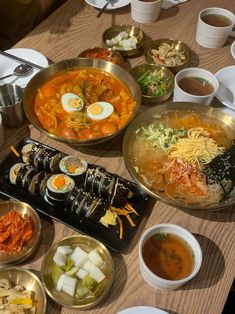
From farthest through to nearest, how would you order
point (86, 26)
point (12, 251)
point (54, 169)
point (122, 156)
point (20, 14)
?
point (20, 14) < point (86, 26) < point (122, 156) < point (54, 169) < point (12, 251)

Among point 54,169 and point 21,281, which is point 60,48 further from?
point 21,281

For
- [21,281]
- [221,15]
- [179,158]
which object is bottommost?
[21,281]

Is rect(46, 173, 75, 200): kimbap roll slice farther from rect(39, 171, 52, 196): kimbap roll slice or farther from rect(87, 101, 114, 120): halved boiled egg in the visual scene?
rect(87, 101, 114, 120): halved boiled egg

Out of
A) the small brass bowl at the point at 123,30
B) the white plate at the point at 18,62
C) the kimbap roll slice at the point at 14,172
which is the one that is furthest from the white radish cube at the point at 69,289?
the small brass bowl at the point at 123,30

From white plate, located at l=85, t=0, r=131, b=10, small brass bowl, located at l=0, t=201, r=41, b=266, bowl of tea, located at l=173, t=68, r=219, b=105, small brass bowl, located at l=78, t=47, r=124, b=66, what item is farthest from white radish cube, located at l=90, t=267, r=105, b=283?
white plate, located at l=85, t=0, r=131, b=10

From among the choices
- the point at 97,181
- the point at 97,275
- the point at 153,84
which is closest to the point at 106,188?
the point at 97,181

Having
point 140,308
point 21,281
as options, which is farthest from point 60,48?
point 140,308

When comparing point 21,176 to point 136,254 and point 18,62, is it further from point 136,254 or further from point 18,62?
point 18,62
